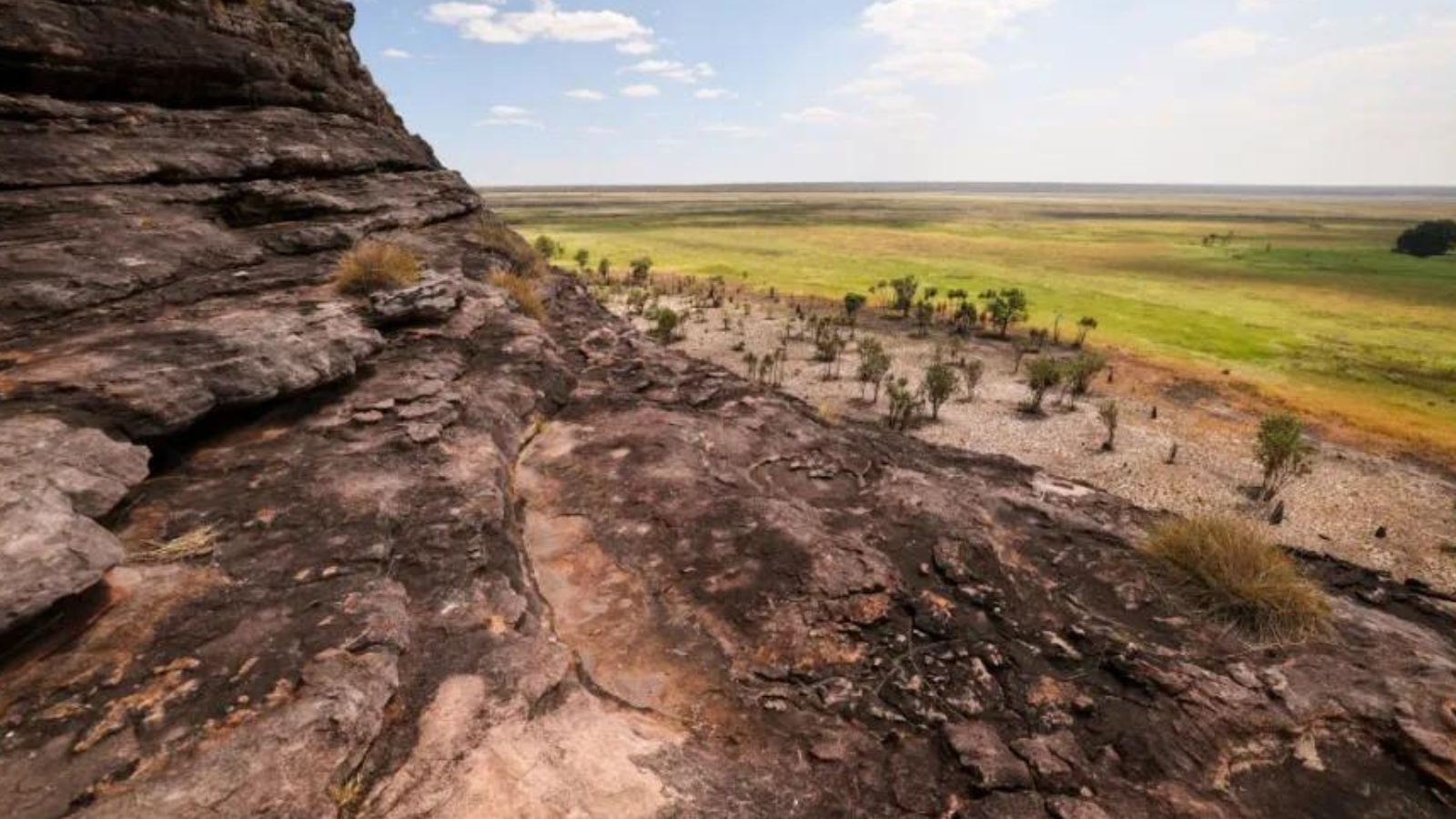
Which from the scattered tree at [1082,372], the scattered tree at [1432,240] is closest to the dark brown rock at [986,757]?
the scattered tree at [1082,372]

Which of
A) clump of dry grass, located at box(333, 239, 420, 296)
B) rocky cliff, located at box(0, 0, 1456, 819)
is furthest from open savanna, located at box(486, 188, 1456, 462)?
clump of dry grass, located at box(333, 239, 420, 296)

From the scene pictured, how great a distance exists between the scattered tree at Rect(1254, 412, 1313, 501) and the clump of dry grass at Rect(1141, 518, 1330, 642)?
19.9m

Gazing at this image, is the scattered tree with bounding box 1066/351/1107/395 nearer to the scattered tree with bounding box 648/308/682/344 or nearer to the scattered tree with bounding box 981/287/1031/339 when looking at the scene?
the scattered tree with bounding box 981/287/1031/339

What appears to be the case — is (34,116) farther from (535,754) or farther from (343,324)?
(535,754)

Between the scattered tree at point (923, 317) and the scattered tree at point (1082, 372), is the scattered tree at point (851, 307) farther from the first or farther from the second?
the scattered tree at point (1082, 372)

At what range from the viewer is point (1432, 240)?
112750 millimetres

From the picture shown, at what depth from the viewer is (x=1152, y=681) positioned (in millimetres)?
8961

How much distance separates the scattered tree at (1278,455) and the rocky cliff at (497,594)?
55.8ft

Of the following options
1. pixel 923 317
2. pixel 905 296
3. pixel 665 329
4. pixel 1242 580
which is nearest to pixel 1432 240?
pixel 905 296

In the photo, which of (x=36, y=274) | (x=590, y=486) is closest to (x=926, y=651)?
(x=590, y=486)

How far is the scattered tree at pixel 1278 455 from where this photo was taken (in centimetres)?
2744

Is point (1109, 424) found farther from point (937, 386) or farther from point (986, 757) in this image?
point (986, 757)

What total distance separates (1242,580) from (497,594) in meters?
11.3

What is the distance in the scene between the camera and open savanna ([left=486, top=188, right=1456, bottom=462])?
44.8m
